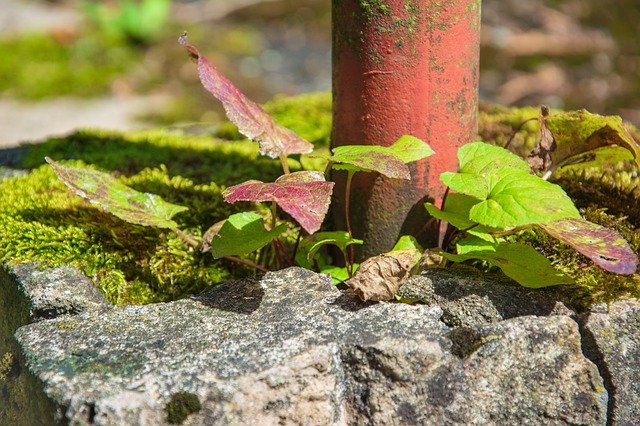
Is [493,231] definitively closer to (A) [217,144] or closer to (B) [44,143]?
(A) [217,144]

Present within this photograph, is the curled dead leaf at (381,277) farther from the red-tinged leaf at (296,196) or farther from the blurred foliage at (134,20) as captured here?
the blurred foliage at (134,20)

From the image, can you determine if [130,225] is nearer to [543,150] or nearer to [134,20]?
[543,150]

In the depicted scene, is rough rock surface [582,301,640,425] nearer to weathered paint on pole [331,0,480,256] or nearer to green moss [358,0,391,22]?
weathered paint on pole [331,0,480,256]

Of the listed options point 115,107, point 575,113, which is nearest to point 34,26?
point 115,107

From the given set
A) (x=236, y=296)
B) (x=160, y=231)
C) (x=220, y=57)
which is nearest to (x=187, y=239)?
(x=160, y=231)

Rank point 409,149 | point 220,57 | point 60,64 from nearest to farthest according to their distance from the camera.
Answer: point 409,149 < point 60,64 < point 220,57

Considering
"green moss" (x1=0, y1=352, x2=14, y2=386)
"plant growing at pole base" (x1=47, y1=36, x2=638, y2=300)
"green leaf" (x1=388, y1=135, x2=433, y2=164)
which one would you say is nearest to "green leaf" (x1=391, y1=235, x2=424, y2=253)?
"plant growing at pole base" (x1=47, y1=36, x2=638, y2=300)
